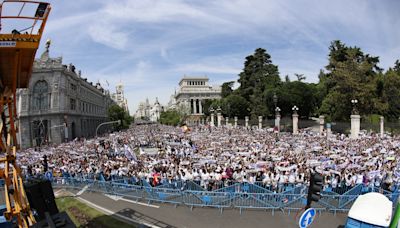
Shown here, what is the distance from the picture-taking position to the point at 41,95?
6425cm

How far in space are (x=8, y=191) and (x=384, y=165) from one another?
16.5 m

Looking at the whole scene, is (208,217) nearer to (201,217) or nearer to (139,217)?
(201,217)

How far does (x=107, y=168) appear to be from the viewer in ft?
67.1

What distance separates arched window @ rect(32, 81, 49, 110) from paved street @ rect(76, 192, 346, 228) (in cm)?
5605

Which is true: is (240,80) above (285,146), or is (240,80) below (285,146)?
above

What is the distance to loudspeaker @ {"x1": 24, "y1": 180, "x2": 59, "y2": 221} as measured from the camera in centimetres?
693

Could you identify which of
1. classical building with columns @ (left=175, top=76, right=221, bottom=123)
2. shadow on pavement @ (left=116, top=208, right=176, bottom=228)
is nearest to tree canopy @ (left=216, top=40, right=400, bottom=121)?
shadow on pavement @ (left=116, top=208, right=176, bottom=228)

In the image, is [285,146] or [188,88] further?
[188,88]

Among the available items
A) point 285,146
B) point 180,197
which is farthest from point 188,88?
point 180,197

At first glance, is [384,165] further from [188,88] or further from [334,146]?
[188,88]

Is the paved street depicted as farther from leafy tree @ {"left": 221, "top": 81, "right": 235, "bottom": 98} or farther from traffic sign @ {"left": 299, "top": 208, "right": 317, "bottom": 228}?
leafy tree @ {"left": 221, "top": 81, "right": 235, "bottom": 98}

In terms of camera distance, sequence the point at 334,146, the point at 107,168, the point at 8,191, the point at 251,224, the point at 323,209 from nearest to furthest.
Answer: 1. the point at 8,191
2. the point at 251,224
3. the point at 323,209
4. the point at 107,168
5. the point at 334,146

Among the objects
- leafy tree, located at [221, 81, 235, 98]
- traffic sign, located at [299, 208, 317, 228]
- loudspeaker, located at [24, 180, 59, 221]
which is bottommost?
traffic sign, located at [299, 208, 317, 228]

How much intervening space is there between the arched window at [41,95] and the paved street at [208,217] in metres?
56.1
